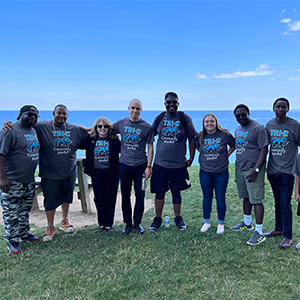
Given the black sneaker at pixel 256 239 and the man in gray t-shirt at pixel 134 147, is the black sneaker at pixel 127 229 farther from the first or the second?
the black sneaker at pixel 256 239

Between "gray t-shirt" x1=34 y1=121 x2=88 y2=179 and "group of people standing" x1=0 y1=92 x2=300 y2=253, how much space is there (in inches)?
0.6

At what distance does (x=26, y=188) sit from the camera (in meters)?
4.09

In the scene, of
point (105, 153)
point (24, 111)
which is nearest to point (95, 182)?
point (105, 153)

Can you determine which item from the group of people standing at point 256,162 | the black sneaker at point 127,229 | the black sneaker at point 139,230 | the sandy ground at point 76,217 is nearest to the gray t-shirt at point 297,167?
the group of people standing at point 256,162

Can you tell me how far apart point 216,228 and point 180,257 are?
4.23ft

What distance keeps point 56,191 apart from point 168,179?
1927mm

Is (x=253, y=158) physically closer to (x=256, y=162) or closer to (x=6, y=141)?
(x=256, y=162)

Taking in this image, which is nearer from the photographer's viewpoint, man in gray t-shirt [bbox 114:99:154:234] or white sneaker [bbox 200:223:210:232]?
man in gray t-shirt [bbox 114:99:154:234]

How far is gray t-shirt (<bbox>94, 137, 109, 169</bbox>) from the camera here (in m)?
4.47

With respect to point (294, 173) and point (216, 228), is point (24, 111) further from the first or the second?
point (294, 173)

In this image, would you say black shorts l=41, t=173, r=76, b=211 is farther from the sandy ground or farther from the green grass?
the sandy ground

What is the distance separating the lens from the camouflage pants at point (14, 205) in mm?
3920

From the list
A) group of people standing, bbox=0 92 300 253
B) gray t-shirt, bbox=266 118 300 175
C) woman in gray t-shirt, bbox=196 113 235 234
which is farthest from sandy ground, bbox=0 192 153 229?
gray t-shirt, bbox=266 118 300 175

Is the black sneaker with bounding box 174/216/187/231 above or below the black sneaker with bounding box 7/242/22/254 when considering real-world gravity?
above
